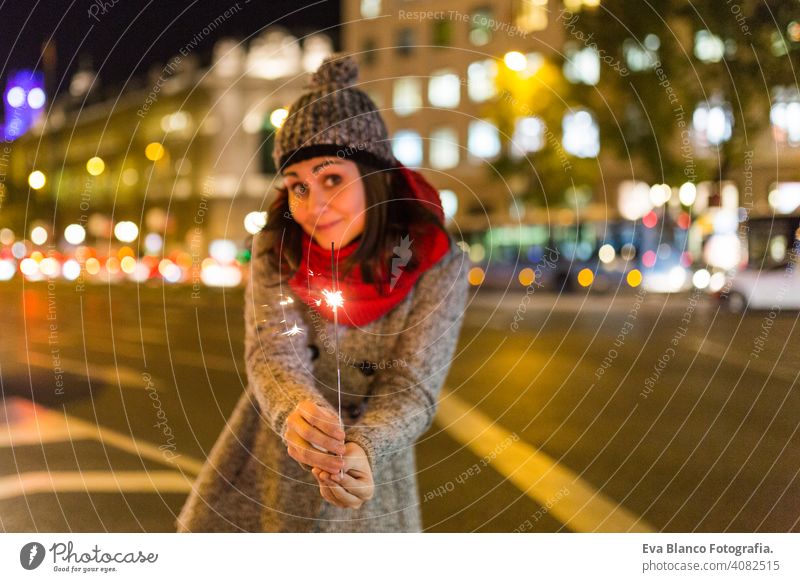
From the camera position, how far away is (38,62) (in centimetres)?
456

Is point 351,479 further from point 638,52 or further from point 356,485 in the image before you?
point 638,52

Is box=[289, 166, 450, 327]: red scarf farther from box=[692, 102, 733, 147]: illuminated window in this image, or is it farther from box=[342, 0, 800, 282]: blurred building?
box=[692, 102, 733, 147]: illuminated window

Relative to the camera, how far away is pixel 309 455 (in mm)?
2455

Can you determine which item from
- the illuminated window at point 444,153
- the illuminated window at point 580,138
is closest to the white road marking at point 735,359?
the illuminated window at point 580,138

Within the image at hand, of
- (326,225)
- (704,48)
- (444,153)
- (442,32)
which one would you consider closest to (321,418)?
(326,225)

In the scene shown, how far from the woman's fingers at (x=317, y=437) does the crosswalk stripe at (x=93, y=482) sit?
4.06 metres

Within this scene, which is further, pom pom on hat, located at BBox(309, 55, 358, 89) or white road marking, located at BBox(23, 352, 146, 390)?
white road marking, located at BBox(23, 352, 146, 390)

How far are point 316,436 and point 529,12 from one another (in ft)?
57.5

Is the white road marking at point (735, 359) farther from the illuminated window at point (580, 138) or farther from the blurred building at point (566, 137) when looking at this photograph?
the illuminated window at point (580, 138)

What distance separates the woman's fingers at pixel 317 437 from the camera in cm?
241

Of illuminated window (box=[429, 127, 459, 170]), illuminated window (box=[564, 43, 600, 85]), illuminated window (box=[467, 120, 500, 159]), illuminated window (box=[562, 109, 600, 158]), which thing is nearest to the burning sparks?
illuminated window (box=[562, 109, 600, 158])

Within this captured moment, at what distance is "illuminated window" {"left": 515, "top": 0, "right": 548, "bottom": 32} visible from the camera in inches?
242

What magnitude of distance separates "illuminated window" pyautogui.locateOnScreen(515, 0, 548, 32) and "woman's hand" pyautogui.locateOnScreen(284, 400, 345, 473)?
231cm
